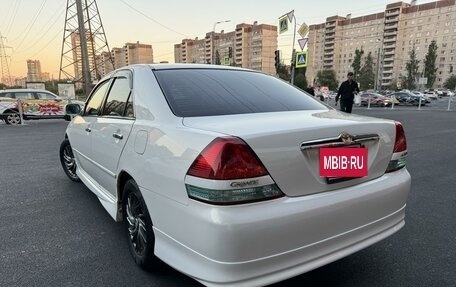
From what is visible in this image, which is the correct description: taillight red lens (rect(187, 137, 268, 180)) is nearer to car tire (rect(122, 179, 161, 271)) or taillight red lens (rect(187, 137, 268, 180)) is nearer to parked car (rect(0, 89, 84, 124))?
car tire (rect(122, 179, 161, 271))

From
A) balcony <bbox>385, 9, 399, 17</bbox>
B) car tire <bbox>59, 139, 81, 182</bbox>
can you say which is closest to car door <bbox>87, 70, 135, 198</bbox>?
car tire <bbox>59, 139, 81, 182</bbox>

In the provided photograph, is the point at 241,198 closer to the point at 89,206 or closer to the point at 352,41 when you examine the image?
the point at 89,206

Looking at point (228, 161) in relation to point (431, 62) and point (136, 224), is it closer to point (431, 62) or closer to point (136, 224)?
point (136, 224)

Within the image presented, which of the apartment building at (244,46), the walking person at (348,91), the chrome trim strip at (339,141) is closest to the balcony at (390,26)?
the apartment building at (244,46)

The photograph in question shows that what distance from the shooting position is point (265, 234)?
177cm

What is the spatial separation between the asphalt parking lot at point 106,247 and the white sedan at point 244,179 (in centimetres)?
37

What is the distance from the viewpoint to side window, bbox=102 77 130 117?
9.72 ft

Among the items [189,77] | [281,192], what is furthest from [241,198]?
[189,77]

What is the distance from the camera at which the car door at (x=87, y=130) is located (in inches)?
143

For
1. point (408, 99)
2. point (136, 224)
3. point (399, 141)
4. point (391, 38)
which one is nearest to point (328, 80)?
point (391, 38)

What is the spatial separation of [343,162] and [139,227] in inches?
60.1

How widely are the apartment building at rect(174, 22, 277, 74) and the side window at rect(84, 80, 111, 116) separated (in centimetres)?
7028

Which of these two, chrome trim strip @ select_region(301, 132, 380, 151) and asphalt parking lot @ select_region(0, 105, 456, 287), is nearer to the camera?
chrome trim strip @ select_region(301, 132, 380, 151)

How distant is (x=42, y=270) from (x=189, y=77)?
1855 mm
